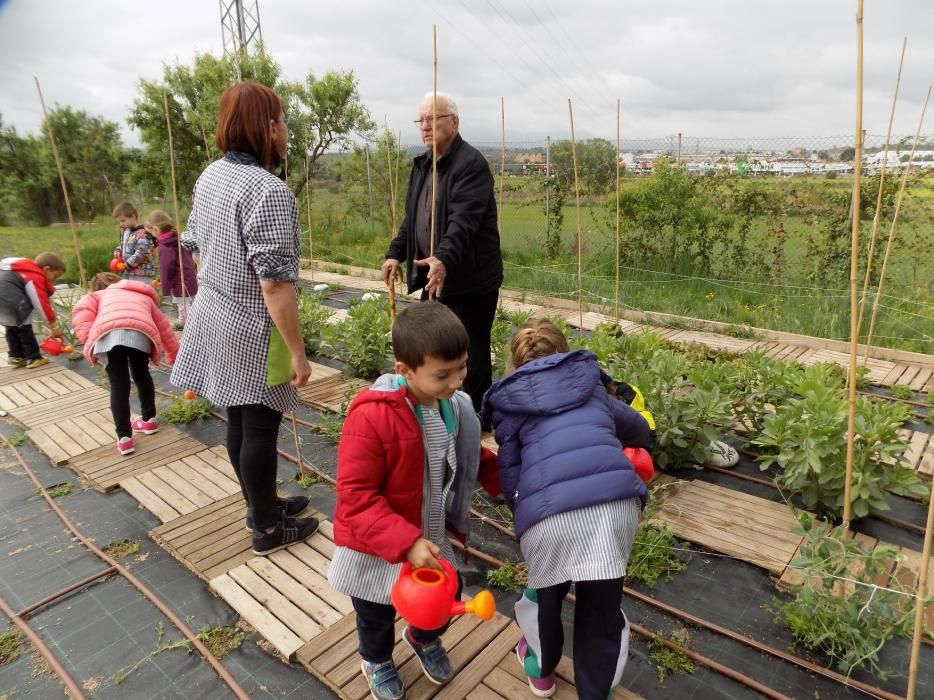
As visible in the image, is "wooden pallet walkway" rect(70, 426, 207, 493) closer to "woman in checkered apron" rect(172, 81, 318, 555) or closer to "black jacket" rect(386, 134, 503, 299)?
"woman in checkered apron" rect(172, 81, 318, 555)

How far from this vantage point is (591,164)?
8.83 meters

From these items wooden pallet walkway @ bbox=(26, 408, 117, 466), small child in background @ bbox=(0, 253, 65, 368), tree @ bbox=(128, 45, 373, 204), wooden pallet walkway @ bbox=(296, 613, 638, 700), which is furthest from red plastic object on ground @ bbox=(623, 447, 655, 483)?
tree @ bbox=(128, 45, 373, 204)

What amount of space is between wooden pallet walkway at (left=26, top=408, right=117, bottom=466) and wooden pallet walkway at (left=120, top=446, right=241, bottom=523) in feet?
1.83

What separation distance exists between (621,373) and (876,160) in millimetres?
5279

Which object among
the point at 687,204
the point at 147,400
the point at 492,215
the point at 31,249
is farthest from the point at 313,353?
the point at 31,249

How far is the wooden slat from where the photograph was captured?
182cm

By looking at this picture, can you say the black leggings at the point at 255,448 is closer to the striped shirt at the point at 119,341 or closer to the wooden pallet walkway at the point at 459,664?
the wooden pallet walkway at the point at 459,664

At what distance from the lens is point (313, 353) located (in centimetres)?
477

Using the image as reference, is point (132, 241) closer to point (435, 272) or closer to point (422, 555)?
point (435, 272)

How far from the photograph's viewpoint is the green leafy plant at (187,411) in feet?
11.6

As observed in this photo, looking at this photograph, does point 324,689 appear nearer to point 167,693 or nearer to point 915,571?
point 167,693

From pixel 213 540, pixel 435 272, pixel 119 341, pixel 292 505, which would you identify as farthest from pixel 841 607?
pixel 119 341

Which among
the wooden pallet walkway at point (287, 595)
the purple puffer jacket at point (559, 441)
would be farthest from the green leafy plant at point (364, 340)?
the purple puffer jacket at point (559, 441)

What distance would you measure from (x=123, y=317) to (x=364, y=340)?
160cm
